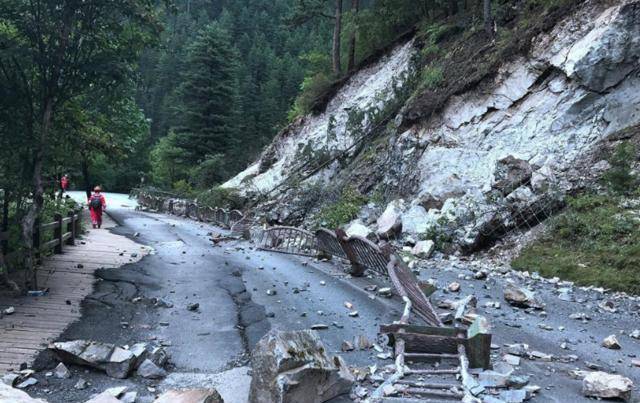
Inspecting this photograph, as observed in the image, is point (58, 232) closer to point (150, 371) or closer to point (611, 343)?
point (150, 371)

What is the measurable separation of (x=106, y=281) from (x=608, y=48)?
13309 millimetres

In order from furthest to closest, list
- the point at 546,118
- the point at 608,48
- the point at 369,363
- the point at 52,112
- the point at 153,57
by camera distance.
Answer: the point at 153,57
the point at 546,118
the point at 608,48
the point at 52,112
the point at 369,363

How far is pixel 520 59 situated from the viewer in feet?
54.3

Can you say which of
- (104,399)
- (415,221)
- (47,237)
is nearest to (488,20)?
(415,221)

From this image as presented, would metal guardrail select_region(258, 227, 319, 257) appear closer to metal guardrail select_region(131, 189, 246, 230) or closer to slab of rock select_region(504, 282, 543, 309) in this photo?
metal guardrail select_region(131, 189, 246, 230)

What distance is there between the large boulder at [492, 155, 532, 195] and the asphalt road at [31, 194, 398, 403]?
16.2 ft

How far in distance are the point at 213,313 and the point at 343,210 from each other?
1072cm

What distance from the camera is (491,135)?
1616 cm

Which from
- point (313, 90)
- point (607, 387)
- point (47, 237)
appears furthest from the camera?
point (313, 90)

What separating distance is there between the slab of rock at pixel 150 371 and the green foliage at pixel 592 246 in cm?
733

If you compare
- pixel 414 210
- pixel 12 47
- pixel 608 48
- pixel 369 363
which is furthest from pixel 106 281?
pixel 608 48

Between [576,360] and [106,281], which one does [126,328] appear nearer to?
[106,281]

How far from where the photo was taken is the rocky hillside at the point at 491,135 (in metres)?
13.2

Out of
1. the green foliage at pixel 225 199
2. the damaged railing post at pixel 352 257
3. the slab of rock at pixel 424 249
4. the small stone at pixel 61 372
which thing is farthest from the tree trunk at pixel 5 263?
the green foliage at pixel 225 199
